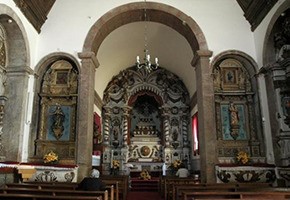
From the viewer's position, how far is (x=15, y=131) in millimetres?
7582

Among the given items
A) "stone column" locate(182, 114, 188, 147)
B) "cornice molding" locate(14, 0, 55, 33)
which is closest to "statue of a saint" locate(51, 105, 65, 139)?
"cornice molding" locate(14, 0, 55, 33)

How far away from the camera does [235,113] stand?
8445 millimetres

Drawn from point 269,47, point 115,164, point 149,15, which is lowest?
point 115,164

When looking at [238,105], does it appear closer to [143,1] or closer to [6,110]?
[143,1]

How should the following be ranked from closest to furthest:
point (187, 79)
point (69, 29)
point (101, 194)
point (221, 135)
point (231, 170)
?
1. point (101, 194)
2. point (231, 170)
3. point (221, 135)
4. point (69, 29)
5. point (187, 79)

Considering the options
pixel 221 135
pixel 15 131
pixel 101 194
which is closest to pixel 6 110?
pixel 15 131

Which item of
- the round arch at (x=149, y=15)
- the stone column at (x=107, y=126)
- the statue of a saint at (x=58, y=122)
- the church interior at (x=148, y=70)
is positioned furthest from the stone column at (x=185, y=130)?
the statue of a saint at (x=58, y=122)

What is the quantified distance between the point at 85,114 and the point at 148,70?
2.32 meters

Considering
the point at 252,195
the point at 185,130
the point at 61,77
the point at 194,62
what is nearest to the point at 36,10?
the point at 61,77

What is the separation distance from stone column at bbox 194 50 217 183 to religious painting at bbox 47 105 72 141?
4.06 meters

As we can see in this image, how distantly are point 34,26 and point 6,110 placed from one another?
2.73m

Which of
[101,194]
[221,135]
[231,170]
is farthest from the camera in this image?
[221,135]

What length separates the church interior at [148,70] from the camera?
7438mm

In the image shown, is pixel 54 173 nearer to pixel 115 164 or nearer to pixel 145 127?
pixel 115 164
